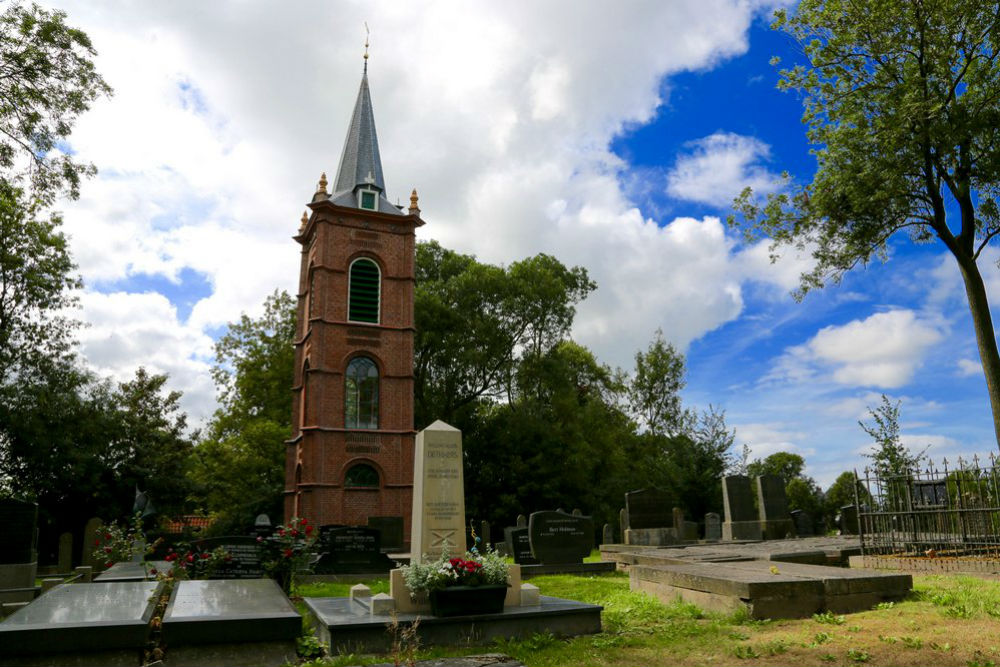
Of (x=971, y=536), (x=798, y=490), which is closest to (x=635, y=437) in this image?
(x=798, y=490)

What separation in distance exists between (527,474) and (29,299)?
20.7m

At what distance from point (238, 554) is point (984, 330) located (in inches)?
578

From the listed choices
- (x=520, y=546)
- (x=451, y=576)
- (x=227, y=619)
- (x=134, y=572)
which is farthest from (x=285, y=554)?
(x=520, y=546)

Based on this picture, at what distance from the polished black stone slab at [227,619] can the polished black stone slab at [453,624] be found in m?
0.41

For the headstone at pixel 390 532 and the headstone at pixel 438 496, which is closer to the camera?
the headstone at pixel 438 496

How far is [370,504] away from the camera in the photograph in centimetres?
2503

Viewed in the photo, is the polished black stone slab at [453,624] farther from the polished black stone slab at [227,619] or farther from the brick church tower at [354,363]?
the brick church tower at [354,363]

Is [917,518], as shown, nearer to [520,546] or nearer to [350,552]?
[520,546]

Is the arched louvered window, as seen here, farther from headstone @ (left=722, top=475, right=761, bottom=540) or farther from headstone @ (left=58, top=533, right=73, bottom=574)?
headstone @ (left=722, top=475, right=761, bottom=540)

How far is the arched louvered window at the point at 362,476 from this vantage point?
2512 cm

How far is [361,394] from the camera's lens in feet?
86.6

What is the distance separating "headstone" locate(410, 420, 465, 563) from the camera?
25.9ft

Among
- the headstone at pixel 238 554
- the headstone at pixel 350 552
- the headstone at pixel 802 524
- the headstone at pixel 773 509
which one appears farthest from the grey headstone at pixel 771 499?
the headstone at pixel 238 554

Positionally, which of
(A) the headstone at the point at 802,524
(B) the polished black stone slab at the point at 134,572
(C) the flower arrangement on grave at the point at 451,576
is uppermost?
(C) the flower arrangement on grave at the point at 451,576
